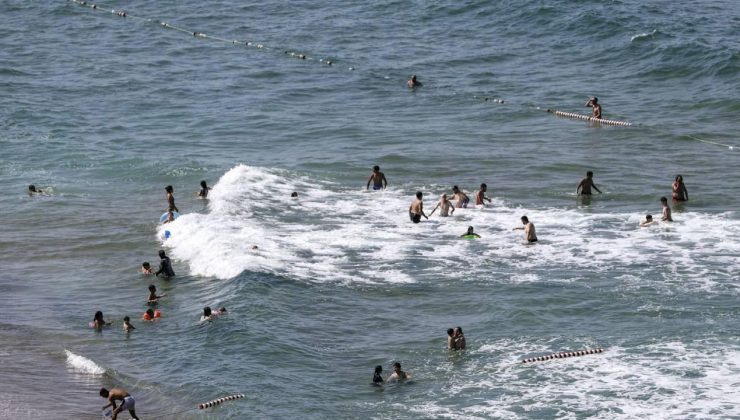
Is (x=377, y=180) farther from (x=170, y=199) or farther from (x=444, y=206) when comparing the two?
(x=170, y=199)

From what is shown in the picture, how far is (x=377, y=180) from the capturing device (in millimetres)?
39844

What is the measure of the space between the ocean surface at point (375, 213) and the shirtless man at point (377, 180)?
34cm

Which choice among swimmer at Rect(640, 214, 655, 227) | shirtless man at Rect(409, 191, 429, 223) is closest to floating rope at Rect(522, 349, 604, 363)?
swimmer at Rect(640, 214, 655, 227)

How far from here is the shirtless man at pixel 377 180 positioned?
130 feet

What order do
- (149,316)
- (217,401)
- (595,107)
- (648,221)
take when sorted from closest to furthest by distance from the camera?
(217,401), (149,316), (648,221), (595,107)

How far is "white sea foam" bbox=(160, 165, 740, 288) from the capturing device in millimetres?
31812

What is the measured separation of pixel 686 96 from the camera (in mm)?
51750

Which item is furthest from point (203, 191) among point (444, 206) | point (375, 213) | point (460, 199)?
point (460, 199)

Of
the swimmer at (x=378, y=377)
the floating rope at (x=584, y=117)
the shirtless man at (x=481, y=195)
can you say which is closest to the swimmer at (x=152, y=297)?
the swimmer at (x=378, y=377)

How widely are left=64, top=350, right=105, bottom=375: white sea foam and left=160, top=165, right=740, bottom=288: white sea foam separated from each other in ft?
19.2

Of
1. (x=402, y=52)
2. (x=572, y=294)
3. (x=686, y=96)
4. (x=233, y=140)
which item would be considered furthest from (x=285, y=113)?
(x=572, y=294)

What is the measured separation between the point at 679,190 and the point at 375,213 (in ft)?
30.0

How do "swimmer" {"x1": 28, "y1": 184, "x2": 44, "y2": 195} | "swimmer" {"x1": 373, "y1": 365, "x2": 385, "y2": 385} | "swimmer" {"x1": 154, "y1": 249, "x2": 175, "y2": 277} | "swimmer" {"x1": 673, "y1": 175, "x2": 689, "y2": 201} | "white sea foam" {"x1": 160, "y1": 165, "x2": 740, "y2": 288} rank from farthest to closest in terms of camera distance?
"swimmer" {"x1": 28, "y1": 184, "x2": 44, "y2": 195}, "swimmer" {"x1": 673, "y1": 175, "x2": 689, "y2": 201}, "swimmer" {"x1": 154, "y1": 249, "x2": 175, "y2": 277}, "white sea foam" {"x1": 160, "y1": 165, "x2": 740, "y2": 288}, "swimmer" {"x1": 373, "y1": 365, "x2": 385, "y2": 385}

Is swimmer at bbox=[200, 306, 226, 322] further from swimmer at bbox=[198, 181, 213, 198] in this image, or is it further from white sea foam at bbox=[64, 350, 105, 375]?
swimmer at bbox=[198, 181, 213, 198]
